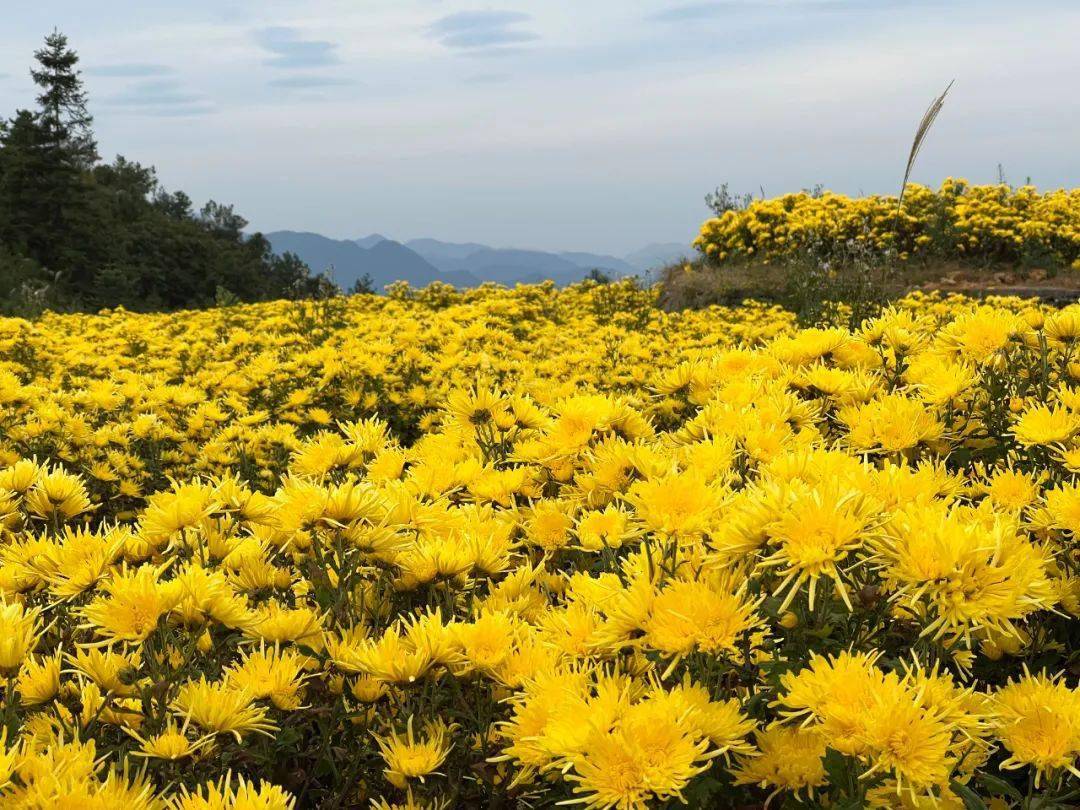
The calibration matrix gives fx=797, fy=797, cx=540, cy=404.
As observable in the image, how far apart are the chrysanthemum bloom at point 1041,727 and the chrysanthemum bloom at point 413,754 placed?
0.79 meters

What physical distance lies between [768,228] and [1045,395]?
13.8 meters

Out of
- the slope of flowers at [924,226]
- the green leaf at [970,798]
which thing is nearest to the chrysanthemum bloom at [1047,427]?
the green leaf at [970,798]

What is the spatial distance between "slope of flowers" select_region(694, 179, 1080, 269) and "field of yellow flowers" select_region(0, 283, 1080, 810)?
419 inches

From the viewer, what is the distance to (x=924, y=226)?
1426 centimetres

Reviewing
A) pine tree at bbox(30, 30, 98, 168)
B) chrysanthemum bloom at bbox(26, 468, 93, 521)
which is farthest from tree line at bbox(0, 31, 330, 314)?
chrysanthemum bloom at bbox(26, 468, 93, 521)

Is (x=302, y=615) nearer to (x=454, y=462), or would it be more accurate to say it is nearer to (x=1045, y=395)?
(x=454, y=462)

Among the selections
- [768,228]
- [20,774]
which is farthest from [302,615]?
[768,228]

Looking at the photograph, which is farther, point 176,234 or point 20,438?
point 176,234

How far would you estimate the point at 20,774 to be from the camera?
3.40 ft

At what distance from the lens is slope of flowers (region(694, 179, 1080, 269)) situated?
12.9 m

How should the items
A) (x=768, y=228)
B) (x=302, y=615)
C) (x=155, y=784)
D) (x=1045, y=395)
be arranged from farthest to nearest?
(x=768, y=228) → (x=1045, y=395) → (x=302, y=615) → (x=155, y=784)

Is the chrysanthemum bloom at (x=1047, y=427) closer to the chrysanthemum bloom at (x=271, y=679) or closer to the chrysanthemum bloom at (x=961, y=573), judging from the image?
the chrysanthemum bloom at (x=961, y=573)

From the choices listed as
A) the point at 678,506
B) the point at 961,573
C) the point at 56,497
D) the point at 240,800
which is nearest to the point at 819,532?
the point at 961,573

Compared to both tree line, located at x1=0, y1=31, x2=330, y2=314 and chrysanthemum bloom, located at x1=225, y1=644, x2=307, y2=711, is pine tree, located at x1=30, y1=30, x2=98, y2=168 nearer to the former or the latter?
tree line, located at x1=0, y1=31, x2=330, y2=314
